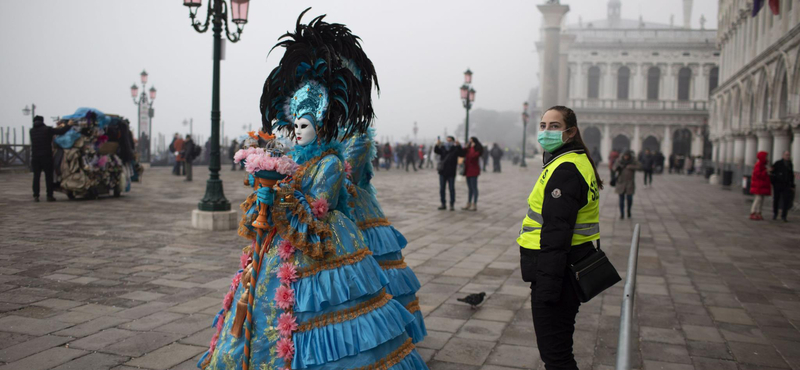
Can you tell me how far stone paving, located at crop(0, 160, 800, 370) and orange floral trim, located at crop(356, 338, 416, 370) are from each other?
2.52 ft

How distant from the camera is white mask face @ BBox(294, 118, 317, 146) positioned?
317 cm

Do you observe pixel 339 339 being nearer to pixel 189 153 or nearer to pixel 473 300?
pixel 473 300

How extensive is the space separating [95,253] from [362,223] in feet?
14.7

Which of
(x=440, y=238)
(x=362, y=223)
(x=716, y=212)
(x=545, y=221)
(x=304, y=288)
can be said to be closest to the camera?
(x=545, y=221)

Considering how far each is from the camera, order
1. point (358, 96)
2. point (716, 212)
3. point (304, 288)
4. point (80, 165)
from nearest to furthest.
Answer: point (304, 288) < point (358, 96) < point (80, 165) < point (716, 212)

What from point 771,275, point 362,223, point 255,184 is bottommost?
point 771,275

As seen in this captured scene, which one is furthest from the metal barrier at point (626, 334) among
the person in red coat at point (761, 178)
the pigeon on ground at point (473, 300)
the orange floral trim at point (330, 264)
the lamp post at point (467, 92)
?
the lamp post at point (467, 92)

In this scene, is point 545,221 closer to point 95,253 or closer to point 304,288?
point 304,288

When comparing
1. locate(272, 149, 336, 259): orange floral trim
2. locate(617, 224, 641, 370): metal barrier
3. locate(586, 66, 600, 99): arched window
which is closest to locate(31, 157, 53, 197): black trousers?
locate(272, 149, 336, 259): orange floral trim

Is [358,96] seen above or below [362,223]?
above

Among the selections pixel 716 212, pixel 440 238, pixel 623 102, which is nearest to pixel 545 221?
pixel 440 238

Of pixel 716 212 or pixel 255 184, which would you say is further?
pixel 716 212

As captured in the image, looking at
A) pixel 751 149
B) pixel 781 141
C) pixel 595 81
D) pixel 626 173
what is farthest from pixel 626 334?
pixel 595 81

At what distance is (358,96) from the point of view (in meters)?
3.37
